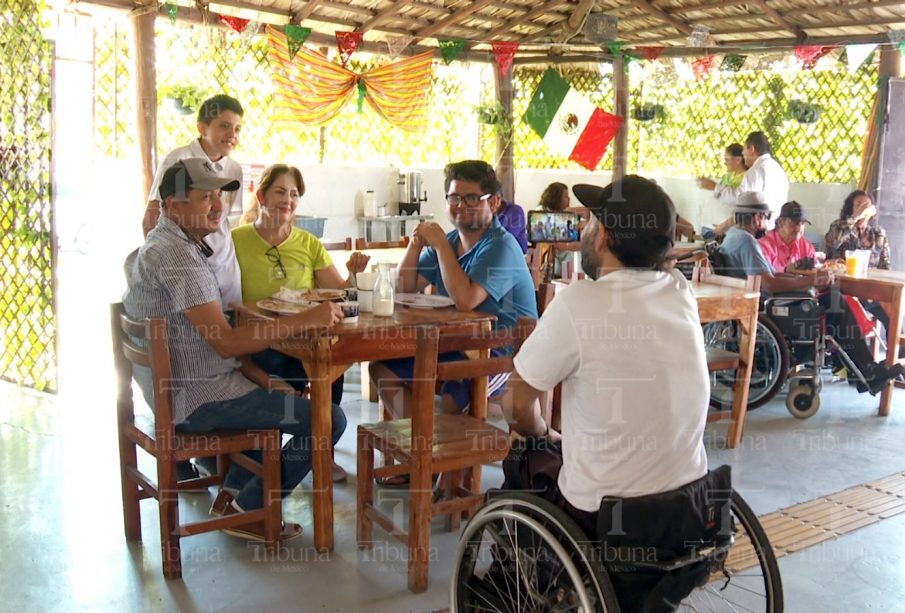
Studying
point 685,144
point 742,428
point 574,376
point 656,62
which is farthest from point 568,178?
point 574,376

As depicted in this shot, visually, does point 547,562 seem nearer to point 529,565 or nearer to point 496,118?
point 529,565

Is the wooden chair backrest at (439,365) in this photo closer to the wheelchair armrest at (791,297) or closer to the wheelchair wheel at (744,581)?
the wheelchair wheel at (744,581)

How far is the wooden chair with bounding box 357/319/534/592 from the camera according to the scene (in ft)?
6.62

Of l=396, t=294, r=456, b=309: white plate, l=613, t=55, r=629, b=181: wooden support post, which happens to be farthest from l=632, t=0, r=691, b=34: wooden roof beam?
l=396, t=294, r=456, b=309: white plate

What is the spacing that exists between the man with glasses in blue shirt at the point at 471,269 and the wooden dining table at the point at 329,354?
0.22 meters

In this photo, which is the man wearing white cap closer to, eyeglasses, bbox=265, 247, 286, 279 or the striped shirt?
the striped shirt

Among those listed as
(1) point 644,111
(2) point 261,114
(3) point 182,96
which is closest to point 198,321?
(3) point 182,96

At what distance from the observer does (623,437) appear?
1430 millimetres

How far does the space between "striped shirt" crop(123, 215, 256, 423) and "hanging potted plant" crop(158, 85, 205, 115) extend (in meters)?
3.34

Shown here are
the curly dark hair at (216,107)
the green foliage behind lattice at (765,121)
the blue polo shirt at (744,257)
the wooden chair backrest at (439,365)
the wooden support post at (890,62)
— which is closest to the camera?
the wooden chair backrest at (439,365)

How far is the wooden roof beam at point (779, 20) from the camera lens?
539 cm

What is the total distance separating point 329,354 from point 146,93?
115 inches

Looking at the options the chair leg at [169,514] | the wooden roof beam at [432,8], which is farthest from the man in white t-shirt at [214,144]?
the wooden roof beam at [432,8]

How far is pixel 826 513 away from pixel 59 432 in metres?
2.83
